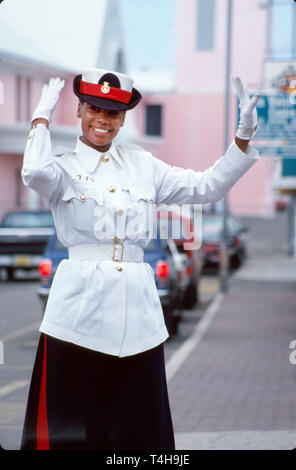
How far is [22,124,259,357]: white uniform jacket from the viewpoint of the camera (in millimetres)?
3801

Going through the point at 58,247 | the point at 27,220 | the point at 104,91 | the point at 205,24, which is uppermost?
the point at 205,24

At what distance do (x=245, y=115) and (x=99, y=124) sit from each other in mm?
585

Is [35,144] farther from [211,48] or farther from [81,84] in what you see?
[211,48]

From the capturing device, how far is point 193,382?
8781 mm

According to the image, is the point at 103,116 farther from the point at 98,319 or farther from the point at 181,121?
the point at 181,121

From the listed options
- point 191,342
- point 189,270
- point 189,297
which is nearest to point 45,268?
point 191,342

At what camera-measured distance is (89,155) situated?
3.93 meters

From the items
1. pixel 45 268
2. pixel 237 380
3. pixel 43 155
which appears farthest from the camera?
pixel 45 268

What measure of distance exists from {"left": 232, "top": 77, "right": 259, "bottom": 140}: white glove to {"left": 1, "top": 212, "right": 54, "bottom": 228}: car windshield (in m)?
18.2

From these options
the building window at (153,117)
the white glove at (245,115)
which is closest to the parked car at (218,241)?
the white glove at (245,115)

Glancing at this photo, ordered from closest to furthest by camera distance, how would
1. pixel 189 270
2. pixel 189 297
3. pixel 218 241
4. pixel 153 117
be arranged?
pixel 189 270, pixel 189 297, pixel 218 241, pixel 153 117

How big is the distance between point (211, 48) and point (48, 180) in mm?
49680

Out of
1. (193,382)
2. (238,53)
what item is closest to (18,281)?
(193,382)

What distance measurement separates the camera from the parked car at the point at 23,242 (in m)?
21.1
